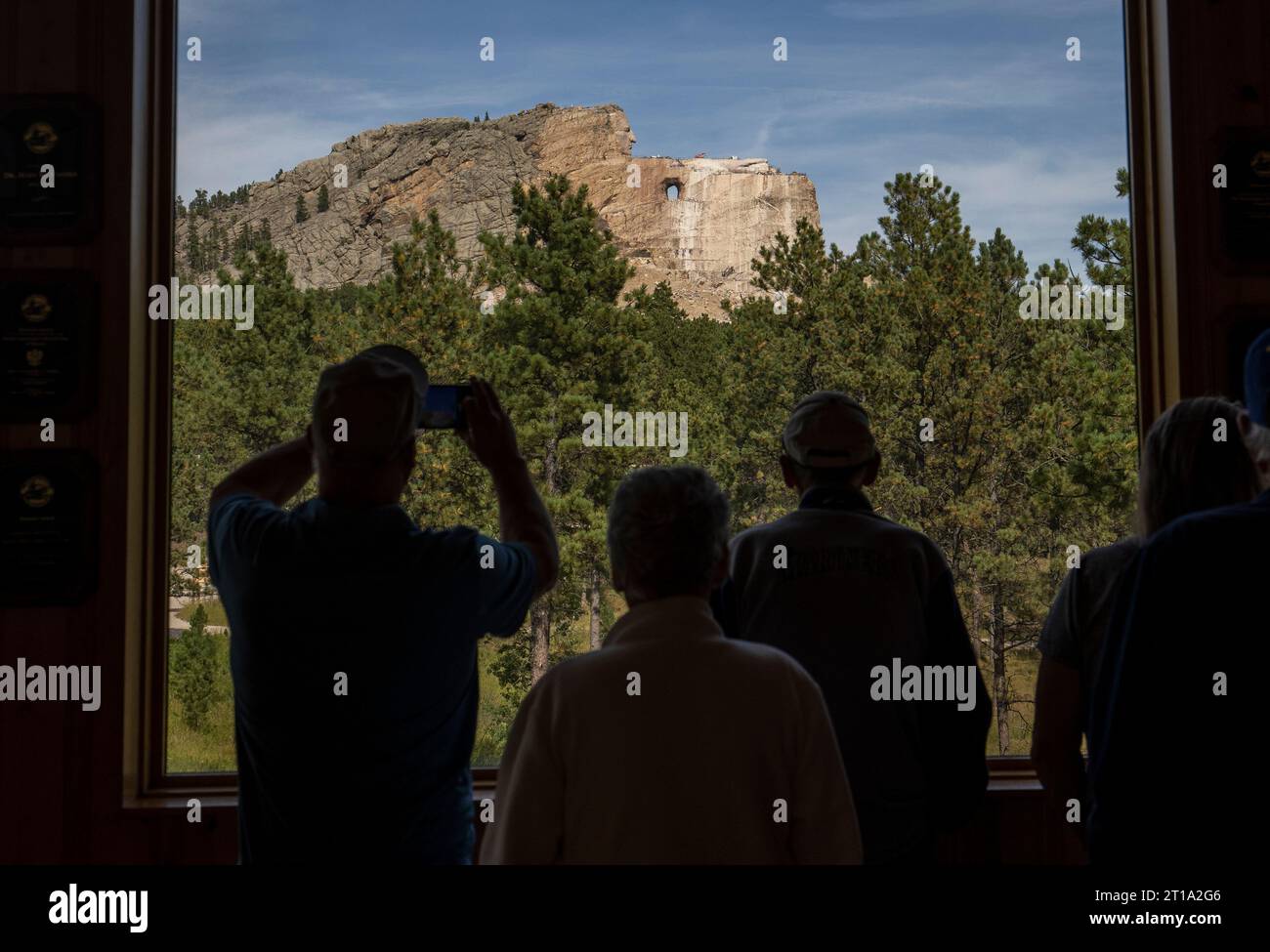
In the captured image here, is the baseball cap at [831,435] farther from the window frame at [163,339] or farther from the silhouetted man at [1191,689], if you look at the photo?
the window frame at [163,339]

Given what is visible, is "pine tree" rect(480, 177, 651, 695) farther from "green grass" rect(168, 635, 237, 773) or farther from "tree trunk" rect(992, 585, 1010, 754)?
"tree trunk" rect(992, 585, 1010, 754)

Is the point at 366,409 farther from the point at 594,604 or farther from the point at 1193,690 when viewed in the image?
the point at 594,604

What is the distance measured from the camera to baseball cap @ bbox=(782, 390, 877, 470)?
159 cm

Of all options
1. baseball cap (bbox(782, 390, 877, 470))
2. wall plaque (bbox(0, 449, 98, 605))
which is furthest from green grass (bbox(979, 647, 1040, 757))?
wall plaque (bbox(0, 449, 98, 605))

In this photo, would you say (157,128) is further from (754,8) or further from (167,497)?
(754,8)

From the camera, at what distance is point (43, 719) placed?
2.01 meters

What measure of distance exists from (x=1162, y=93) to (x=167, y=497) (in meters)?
2.31

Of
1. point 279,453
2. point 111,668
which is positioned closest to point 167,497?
point 111,668

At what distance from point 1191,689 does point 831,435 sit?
69cm

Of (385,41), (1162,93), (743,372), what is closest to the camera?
(1162,93)

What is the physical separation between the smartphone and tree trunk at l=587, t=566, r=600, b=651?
111cm

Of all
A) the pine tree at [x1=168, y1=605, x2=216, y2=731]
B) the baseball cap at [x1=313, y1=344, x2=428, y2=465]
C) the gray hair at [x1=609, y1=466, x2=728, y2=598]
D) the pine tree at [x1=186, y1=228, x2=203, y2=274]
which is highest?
the pine tree at [x1=186, y1=228, x2=203, y2=274]

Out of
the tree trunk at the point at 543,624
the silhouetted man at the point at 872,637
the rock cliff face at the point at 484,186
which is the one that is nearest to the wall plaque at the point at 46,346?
the rock cliff face at the point at 484,186
